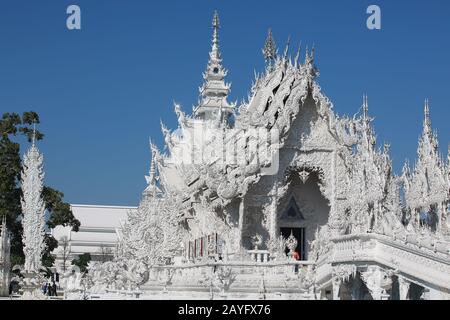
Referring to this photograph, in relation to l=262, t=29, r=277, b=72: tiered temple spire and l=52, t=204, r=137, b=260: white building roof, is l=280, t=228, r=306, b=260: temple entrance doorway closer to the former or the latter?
l=262, t=29, r=277, b=72: tiered temple spire

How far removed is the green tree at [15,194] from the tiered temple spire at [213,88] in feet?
31.9

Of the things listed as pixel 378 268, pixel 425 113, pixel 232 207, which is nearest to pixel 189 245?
pixel 232 207

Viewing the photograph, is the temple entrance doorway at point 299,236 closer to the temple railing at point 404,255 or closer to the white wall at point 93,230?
the temple railing at point 404,255

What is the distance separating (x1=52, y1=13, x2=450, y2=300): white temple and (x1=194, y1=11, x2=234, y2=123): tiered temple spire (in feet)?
20.8

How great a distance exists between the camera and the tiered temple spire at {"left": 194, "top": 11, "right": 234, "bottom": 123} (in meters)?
42.3

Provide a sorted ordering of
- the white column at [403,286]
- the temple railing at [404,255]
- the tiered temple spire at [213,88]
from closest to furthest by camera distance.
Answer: the temple railing at [404,255], the white column at [403,286], the tiered temple spire at [213,88]

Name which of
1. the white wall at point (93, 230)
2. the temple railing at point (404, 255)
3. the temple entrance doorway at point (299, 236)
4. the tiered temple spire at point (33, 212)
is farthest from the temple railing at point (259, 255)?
the white wall at point (93, 230)

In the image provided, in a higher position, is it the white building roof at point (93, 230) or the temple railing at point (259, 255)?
the white building roof at point (93, 230)

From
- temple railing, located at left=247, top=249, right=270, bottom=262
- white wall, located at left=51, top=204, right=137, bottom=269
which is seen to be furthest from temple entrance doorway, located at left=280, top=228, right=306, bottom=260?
white wall, located at left=51, top=204, right=137, bottom=269

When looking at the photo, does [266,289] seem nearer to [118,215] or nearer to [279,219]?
[279,219]

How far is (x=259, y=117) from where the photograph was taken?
2719cm

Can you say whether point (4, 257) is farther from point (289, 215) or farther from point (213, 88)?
point (213, 88)

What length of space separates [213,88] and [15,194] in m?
13.9

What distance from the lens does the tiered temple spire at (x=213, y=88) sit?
4227 centimetres
